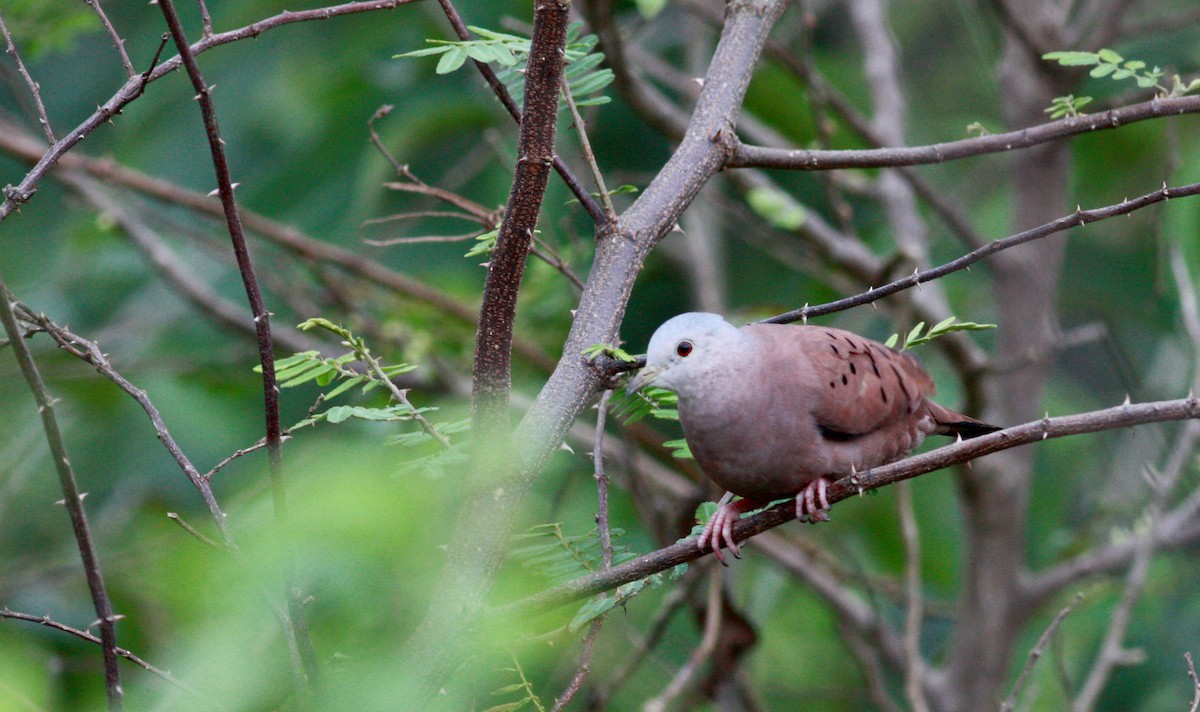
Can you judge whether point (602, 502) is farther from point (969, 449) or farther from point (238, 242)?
point (238, 242)

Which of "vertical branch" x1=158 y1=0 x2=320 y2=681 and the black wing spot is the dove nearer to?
the black wing spot

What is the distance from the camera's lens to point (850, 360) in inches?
114

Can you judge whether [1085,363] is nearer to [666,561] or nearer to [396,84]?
[396,84]

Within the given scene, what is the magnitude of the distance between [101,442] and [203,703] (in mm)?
6094

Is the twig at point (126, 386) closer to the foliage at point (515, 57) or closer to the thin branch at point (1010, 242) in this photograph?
the foliage at point (515, 57)

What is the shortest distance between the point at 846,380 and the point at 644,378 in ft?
2.06

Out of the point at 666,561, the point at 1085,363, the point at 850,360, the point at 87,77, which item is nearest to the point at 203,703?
the point at 666,561

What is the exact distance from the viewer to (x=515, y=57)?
89.8 inches

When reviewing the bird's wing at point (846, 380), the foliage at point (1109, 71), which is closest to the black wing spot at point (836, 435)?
the bird's wing at point (846, 380)

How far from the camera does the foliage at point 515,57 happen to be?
2020mm

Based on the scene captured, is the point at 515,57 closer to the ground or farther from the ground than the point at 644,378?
farther from the ground

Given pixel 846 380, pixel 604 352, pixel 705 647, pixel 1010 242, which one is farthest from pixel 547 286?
pixel 1010 242

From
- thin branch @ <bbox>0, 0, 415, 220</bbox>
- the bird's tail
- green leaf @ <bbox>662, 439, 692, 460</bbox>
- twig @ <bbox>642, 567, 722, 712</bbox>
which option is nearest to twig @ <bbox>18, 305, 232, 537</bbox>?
thin branch @ <bbox>0, 0, 415, 220</bbox>

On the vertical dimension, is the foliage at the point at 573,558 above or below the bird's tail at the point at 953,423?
below
